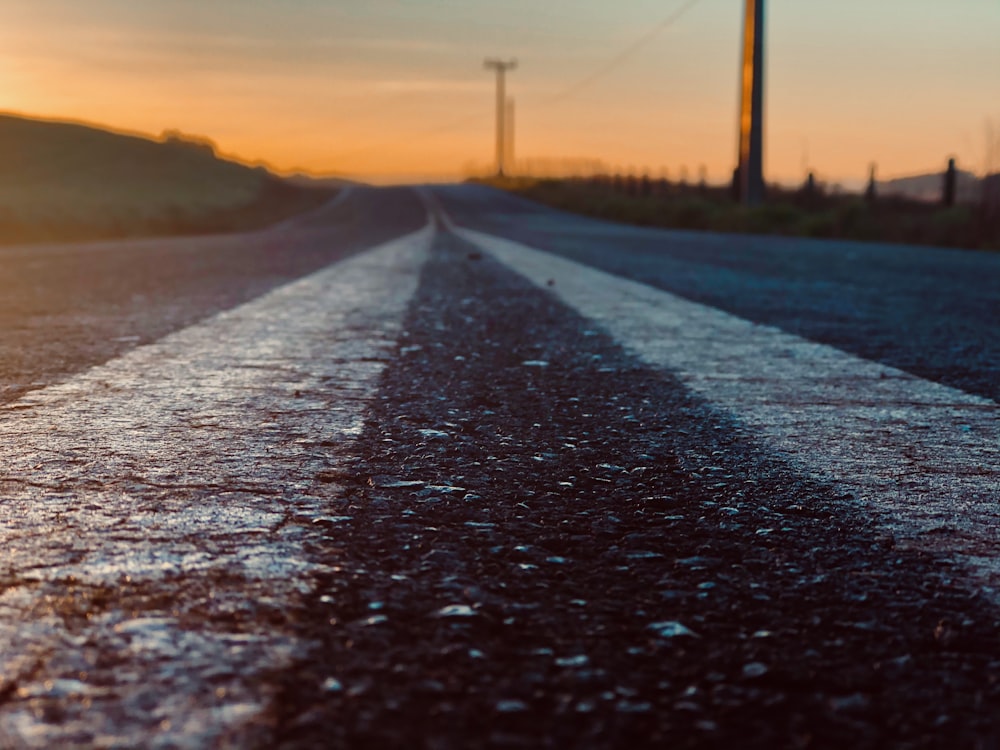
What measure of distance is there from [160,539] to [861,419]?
177 centimetres

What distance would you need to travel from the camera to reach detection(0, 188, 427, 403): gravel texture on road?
3.67 meters

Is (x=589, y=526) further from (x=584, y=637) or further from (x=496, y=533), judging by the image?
A: (x=584, y=637)

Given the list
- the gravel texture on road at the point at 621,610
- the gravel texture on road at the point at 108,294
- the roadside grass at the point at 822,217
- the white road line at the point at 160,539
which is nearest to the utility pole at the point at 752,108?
the roadside grass at the point at 822,217

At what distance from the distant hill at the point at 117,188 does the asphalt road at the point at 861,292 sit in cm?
1224

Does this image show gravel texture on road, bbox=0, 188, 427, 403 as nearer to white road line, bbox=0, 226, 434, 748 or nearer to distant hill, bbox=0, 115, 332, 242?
white road line, bbox=0, 226, 434, 748

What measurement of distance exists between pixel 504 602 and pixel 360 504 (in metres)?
0.52

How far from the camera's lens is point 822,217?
69.0 ft

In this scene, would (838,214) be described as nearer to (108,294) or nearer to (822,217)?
(822,217)

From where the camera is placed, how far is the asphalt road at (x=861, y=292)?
3.96 m

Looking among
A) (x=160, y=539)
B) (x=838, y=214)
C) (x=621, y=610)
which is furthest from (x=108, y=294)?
(x=838, y=214)

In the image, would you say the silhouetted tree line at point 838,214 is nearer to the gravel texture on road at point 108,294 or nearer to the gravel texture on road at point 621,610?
the gravel texture on road at point 108,294

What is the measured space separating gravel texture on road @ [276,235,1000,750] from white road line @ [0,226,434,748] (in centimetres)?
8

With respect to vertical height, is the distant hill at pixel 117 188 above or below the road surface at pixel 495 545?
above

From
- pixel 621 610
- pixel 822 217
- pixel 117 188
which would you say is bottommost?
pixel 621 610
